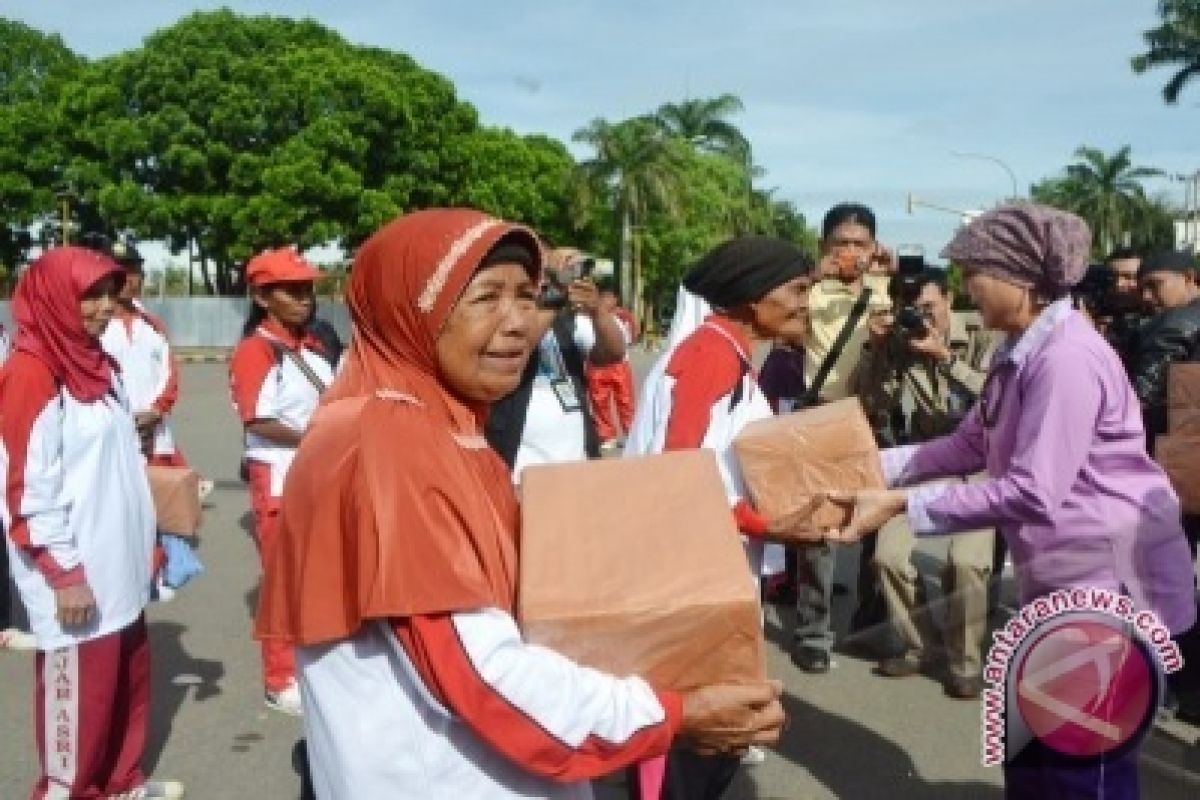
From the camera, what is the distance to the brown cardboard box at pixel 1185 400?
366cm

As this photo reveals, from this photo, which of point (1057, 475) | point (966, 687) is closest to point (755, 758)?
point (966, 687)

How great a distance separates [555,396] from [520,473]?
2.22 m

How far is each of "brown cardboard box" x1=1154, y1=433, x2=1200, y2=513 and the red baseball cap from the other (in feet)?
11.3

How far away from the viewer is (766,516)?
3.23 m

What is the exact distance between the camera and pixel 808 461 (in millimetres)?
3188

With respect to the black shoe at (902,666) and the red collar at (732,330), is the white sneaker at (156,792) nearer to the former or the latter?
the red collar at (732,330)

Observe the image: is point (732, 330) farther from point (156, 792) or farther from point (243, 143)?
point (243, 143)

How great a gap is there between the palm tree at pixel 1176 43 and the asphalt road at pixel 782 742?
138 ft

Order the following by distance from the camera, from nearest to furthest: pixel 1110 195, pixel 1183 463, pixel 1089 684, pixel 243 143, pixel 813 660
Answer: pixel 1089 684 < pixel 1183 463 < pixel 813 660 < pixel 243 143 < pixel 1110 195

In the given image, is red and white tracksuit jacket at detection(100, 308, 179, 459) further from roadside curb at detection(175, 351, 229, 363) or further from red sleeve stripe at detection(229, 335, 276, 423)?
roadside curb at detection(175, 351, 229, 363)

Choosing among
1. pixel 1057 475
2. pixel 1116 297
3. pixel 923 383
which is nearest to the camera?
pixel 1057 475

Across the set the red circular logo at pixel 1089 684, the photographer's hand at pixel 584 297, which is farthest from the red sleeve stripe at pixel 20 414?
the red circular logo at pixel 1089 684

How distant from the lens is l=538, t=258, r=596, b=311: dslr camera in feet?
14.2

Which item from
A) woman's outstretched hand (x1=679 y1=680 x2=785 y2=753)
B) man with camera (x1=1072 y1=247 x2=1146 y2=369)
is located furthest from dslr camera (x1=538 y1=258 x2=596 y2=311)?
man with camera (x1=1072 y1=247 x2=1146 y2=369)
